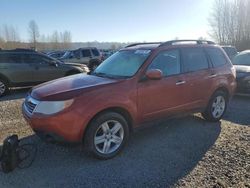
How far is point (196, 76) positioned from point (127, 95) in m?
1.88

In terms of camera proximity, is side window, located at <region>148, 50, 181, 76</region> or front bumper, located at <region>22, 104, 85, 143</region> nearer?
front bumper, located at <region>22, 104, 85, 143</region>

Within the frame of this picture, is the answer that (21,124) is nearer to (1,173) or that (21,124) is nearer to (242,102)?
(1,173)

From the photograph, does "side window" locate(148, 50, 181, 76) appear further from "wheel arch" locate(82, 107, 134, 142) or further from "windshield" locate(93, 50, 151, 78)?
"wheel arch" locate(82, 107, 134, 142)

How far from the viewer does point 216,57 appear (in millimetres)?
6535

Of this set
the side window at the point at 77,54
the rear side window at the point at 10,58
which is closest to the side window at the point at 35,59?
the rear side window at the point at 10,58

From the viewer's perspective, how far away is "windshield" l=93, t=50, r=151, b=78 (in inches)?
203

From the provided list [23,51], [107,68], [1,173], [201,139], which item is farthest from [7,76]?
[201,139]

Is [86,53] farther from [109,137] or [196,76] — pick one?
[109,137]

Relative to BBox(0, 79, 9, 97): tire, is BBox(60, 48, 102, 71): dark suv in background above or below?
above

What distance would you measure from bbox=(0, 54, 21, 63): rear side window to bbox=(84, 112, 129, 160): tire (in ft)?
25.8

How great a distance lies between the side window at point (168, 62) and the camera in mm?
5258

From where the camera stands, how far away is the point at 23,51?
37.8 feet

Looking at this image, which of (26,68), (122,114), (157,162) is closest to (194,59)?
(122,114)

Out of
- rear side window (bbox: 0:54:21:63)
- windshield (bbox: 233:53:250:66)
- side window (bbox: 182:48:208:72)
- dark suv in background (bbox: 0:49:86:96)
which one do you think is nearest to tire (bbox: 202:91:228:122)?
side window (bbox: 182:48:208:72)
